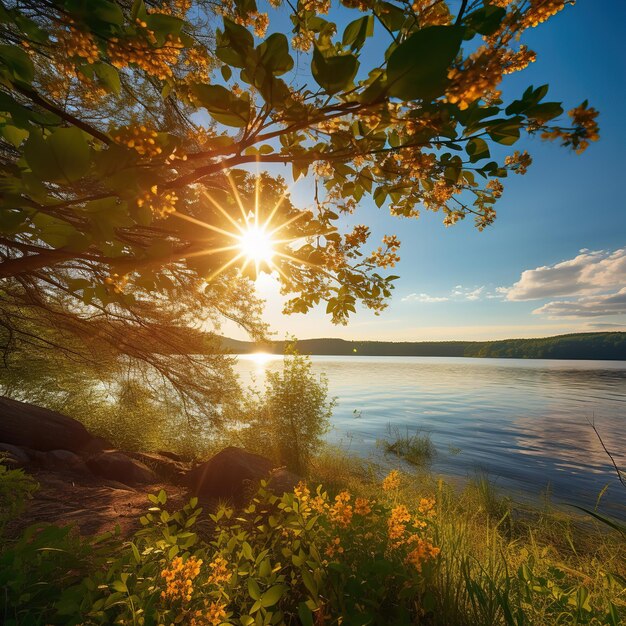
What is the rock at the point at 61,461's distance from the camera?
6.95 meters

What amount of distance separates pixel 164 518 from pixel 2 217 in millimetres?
2030

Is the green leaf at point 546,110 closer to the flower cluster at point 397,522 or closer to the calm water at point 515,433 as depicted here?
the flower cluster at point 397,522

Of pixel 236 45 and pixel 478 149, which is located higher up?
pixel 236 45

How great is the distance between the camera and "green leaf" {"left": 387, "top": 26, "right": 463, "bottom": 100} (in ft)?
2.18

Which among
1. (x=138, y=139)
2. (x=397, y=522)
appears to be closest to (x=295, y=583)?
(x=397, y=522)

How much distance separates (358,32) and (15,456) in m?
9.36

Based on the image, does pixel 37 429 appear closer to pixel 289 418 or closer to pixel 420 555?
pixel 289 418

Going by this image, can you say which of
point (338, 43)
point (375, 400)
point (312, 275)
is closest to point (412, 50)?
point (338, 43)

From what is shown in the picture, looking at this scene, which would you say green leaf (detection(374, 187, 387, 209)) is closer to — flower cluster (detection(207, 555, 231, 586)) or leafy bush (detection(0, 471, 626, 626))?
leafy bush (detection(0, 471, 626, 626))

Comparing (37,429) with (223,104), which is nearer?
(223,104)

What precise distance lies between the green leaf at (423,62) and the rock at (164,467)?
8673 mm

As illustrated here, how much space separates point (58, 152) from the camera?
73 centimetres

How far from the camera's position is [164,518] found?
2.12m

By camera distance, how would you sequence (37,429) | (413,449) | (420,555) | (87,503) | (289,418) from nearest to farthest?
(420,555)
(87,503)
(37,429)
(289,418)
(413,449)
